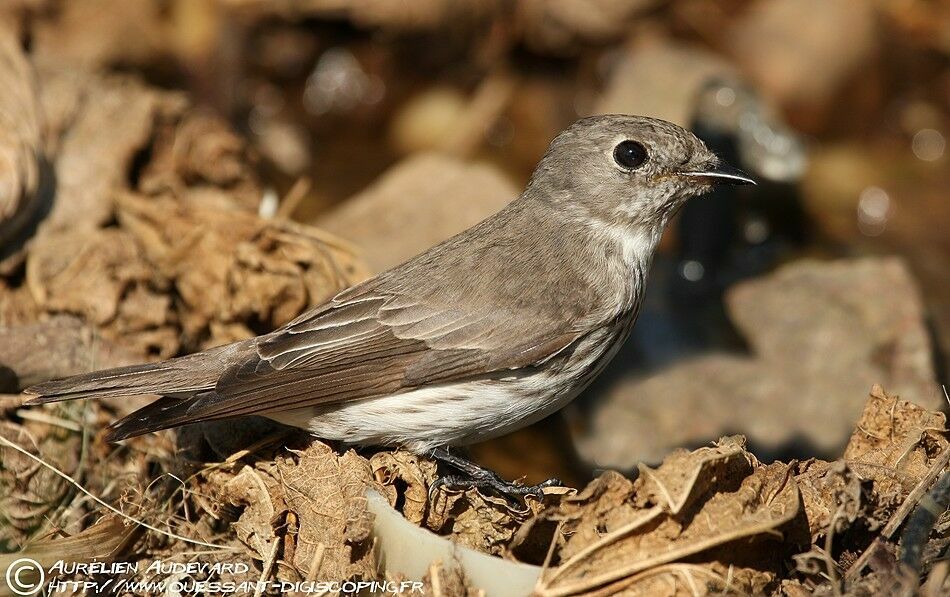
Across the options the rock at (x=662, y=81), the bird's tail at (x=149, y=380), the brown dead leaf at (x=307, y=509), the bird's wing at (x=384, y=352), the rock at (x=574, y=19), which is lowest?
the brown dead leaf at (x=307, y=509)

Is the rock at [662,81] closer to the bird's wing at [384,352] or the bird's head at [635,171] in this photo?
the bird's head at [635,171]

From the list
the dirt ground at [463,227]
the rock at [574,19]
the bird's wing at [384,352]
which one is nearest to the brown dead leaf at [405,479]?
the dirt ground at [463,227]

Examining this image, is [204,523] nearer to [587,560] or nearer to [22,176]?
[587,560]

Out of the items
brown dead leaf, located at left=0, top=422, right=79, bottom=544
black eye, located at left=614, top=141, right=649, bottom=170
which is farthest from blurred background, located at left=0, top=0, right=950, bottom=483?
black eye, located at left=614, top=141, right=649, bottom=170

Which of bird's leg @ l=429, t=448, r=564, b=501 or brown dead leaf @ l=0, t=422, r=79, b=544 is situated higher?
bird's leg @ l=429, t=448, r=564, b=501

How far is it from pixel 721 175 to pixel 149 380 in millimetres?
2706

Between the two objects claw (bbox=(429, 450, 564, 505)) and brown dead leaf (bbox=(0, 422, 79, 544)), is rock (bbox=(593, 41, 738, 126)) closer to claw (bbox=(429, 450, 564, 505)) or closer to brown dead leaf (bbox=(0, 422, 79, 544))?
claw (bbox=(429, 450, 564, 505))

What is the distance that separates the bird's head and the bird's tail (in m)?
1.78

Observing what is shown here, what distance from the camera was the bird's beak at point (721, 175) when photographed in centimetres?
511

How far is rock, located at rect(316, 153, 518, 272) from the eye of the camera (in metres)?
7.12

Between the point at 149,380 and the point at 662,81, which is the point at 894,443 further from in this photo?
the point at 662,81

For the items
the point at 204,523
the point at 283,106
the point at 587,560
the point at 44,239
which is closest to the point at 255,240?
the point at 44,239

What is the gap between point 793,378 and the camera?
709cm

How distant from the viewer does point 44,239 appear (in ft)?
20.2
